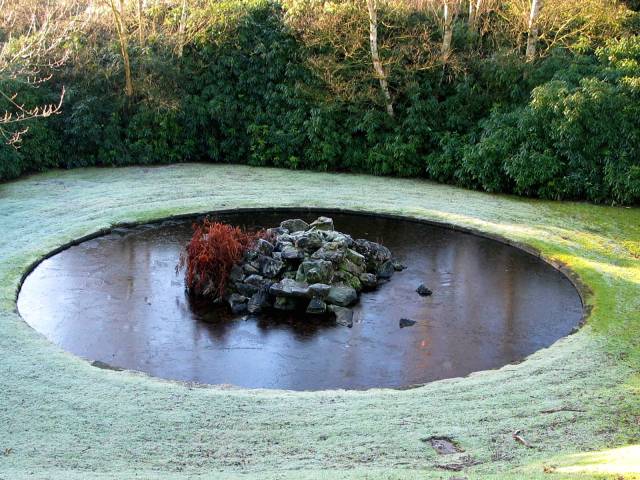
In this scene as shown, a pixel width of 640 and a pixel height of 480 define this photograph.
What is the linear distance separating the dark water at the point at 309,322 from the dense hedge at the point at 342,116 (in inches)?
190

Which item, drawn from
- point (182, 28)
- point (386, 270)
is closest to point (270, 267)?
point (386, 270)

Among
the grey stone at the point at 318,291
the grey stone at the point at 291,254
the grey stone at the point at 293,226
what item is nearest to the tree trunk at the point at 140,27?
the grey stone at the point at 293,226

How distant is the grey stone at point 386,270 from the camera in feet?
44.9

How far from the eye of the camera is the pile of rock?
12.3 m

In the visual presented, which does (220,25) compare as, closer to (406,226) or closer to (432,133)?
(432,133)

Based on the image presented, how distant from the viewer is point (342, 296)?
12.5 metres

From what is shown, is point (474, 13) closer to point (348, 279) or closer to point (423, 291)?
point (423, 291)

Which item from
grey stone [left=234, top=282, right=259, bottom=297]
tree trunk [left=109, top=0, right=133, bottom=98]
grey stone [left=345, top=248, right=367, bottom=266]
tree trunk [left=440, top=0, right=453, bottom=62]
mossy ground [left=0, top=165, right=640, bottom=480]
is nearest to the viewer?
mossy ground [left=0, top=165, right=640, bottom=480]

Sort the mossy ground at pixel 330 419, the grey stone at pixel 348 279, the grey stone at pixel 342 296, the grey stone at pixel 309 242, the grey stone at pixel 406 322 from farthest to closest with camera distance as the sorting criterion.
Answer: the grey stone at pixel 309 242 < the grey stone at pixel 348 279 < the grey stone at pixel 342 296 < the grey stone at pixel 406 322 < the mossy ground at pixel 330 419

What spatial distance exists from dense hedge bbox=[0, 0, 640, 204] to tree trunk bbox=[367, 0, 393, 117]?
0.32 m

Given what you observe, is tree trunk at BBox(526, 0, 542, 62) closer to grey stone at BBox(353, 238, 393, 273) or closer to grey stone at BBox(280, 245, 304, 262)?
grey stone at BBox(353, 238, 393, 273)

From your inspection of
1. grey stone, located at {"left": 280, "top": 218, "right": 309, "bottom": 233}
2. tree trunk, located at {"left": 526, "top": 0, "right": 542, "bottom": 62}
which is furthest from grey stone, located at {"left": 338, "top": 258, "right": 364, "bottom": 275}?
tree trunk, located at {"left": 526, "top": 0, "right": 542, "bottom": 62}

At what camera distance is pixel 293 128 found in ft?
71.6

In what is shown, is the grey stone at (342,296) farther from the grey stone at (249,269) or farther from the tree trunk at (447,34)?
the tree trunk at (447,34)
